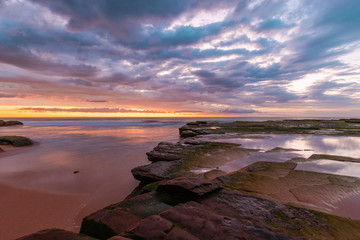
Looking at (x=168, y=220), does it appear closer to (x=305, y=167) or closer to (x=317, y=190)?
(x=317, y=190)

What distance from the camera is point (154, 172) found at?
6344 mm

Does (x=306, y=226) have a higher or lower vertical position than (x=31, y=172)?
higher

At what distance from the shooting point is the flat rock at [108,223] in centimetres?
294

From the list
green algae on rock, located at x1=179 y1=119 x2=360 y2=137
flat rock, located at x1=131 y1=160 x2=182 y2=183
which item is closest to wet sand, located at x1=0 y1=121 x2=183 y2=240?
flat rock, located at x1=131 y1=160 x2=182 y2=183

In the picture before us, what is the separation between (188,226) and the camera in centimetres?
275

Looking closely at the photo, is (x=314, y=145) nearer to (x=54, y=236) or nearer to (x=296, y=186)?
(x=296, y=186)

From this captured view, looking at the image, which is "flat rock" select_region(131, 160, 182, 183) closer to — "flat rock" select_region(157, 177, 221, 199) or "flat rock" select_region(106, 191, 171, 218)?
"flat rock" select_region(157, 177, 221, 199)

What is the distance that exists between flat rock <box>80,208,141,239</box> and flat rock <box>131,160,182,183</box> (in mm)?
2704

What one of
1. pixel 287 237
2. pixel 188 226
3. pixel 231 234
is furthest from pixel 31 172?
pixel 287 237

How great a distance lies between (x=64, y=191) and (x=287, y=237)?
6948mm

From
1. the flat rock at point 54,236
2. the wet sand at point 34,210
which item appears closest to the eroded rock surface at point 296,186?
the flat rock at point 54,236

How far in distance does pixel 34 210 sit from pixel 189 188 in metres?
4.77

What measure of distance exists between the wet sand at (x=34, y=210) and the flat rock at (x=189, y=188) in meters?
2.49

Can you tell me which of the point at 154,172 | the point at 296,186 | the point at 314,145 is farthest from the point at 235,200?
the point at 314,145
